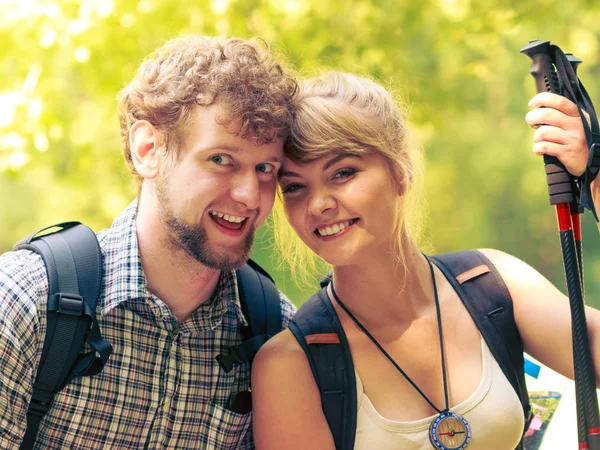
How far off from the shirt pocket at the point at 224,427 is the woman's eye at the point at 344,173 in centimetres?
67

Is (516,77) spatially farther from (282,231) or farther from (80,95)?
(282,231)

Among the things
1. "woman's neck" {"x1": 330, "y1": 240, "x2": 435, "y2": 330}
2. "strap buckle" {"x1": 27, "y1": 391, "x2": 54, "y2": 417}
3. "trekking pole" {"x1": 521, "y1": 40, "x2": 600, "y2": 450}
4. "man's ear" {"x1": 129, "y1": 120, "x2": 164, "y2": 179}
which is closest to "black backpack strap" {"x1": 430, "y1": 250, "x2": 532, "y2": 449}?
"woman's neck" {"x1": 330, "y1": 240, "x2": 435, "y2": 330}

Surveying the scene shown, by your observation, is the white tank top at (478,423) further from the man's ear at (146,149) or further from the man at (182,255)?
the man's ear at (146,149)

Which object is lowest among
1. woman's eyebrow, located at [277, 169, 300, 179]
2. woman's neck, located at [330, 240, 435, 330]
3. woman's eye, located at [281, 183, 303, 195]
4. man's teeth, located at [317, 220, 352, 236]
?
woman's neck, located at [330, 240, 435, 330]

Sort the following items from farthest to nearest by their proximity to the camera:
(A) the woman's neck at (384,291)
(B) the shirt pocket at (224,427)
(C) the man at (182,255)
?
(A) the woman's neck at (384,291) → (B) the shirt pocket at (224,427) → (C) the man at (182,255)

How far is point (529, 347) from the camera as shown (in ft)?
6.89

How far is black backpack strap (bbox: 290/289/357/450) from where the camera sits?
6.37ft

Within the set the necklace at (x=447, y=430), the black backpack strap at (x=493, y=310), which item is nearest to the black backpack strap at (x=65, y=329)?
the necklace at (x=447, y=430)

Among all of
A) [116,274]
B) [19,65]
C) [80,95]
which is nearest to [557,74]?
[116,274]

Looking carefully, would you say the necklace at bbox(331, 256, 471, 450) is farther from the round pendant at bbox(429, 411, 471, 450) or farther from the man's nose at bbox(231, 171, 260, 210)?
the man's nose at bbox(231, 171, 260, 210)

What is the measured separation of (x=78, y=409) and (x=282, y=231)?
2.85ft

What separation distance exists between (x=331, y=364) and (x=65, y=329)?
671mm

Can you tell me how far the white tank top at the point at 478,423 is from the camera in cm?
192

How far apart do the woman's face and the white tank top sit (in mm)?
351
